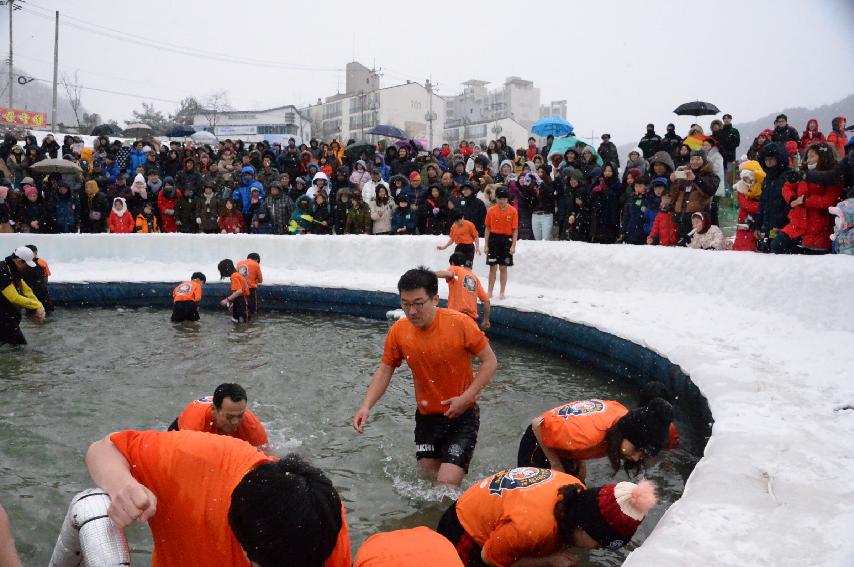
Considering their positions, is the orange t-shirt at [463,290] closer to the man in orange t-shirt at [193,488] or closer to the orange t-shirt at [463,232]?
the orange t-shirt at [463,232]

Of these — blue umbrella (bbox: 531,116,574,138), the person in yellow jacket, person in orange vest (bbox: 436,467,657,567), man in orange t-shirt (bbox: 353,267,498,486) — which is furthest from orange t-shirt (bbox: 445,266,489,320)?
blue umbrella (bbox: 531,116,574,138)

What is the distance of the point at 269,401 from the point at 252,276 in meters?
4.26

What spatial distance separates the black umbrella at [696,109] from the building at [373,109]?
4751cm

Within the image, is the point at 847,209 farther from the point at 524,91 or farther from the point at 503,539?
the point at 524,91

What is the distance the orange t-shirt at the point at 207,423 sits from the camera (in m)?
4.43

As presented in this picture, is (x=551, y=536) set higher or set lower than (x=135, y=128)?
lower

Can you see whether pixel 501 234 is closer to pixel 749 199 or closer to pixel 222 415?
pixel 749 199

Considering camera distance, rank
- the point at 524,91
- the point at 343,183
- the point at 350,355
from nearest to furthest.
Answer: the point at 350,355, the point at 343,183, the point at 524,91

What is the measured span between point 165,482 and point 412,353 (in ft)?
7.83

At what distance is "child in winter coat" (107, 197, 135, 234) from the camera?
15.4m

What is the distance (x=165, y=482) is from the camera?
2230 mm

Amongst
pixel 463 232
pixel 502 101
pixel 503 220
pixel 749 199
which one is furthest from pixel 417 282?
pixel 502 101

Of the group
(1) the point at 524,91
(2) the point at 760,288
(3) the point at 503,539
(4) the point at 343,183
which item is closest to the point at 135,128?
(4) the point at 343,183

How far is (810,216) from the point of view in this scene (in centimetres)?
815
